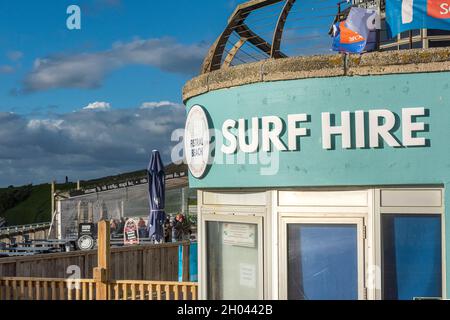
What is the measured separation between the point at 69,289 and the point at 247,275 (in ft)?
14.5

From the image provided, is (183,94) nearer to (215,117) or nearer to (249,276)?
(215,117)

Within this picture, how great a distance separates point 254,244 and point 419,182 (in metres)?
1.84

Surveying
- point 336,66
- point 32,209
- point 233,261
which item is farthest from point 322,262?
point 32,209

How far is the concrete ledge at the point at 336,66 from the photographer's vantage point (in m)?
6.11

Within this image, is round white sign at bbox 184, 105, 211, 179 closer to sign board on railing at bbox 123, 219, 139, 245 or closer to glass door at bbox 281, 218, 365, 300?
glass door at bbox 281, 218, 365, 300

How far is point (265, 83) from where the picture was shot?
22.1ft

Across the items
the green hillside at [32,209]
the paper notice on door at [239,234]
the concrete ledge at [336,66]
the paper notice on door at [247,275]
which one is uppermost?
the concrete ledge at [336,66]

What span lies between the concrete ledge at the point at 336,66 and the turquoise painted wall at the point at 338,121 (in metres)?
0.06

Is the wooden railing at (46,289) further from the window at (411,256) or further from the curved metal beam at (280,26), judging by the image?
the window at (411,256)

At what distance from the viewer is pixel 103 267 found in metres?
10.6

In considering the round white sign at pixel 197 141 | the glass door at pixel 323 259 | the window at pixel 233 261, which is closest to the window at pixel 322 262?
the glass door at pixel 323 259

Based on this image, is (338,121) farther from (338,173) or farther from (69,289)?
(69,289)

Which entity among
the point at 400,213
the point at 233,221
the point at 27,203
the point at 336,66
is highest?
the point at 336,66
